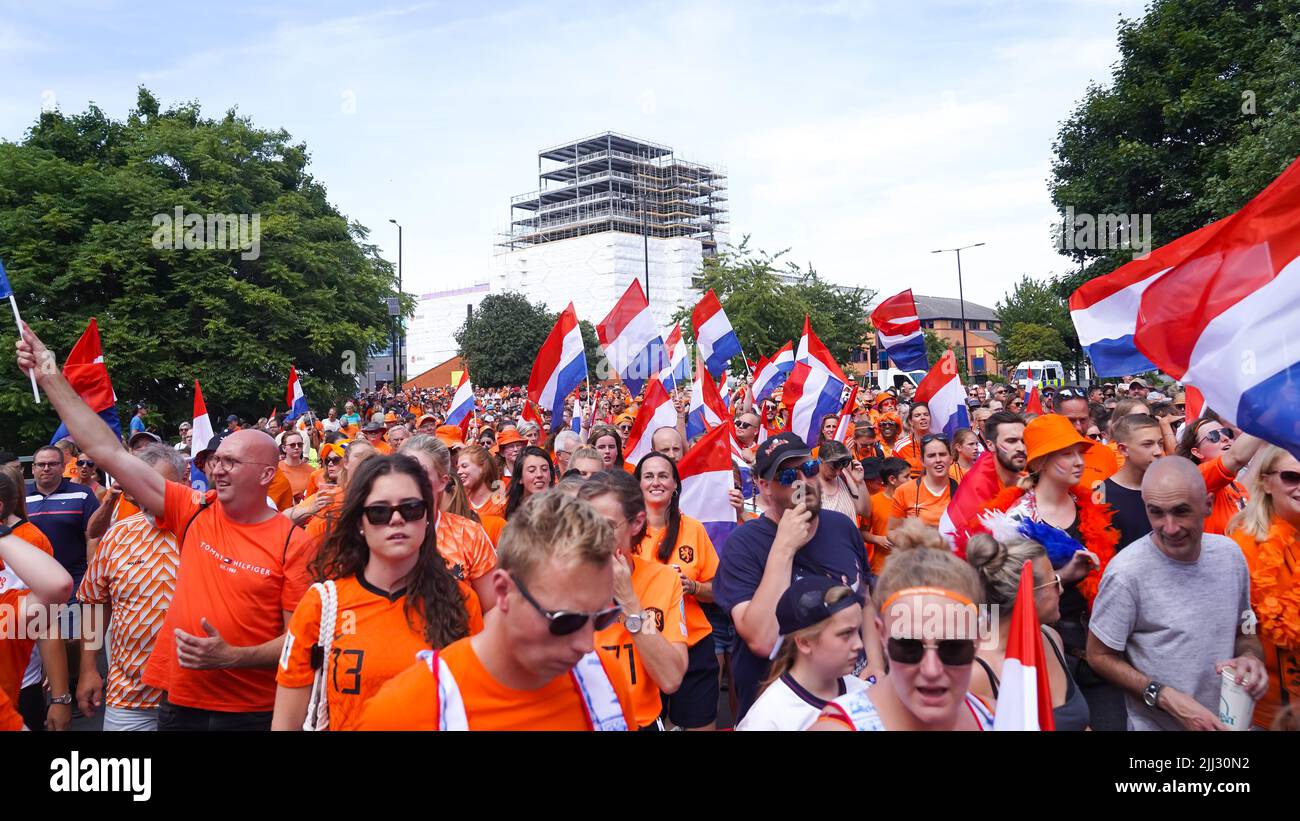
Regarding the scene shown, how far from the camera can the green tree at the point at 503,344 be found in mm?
70875

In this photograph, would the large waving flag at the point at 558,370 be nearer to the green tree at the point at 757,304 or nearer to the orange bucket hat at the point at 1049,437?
the orange bucket hat at the point at 1049,437

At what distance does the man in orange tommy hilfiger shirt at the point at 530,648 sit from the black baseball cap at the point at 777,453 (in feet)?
5.99

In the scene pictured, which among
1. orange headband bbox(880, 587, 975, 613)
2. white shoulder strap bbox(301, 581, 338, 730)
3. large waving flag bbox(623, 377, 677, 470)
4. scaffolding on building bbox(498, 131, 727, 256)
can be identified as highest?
scaffolding on building bbox(498, 131, 727, 256)

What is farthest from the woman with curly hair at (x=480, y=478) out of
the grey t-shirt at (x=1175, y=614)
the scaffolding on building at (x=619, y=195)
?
the scaffolding on building at (x=619, y=195)

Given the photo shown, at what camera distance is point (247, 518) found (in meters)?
3.84

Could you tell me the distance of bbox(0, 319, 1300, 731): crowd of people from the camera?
225 cm

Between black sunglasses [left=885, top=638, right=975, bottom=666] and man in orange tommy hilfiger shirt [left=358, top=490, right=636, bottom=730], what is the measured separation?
27.8 inches

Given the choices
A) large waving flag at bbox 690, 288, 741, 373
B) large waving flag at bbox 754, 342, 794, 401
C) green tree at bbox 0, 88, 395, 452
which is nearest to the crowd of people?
large waving flag at bbox 690, 288, 741, 373

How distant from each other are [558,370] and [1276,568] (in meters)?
7.63

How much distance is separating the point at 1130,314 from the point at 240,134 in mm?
33145

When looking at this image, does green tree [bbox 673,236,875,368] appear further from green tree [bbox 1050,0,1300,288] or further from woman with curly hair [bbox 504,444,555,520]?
woman with curly hair [bbox 504,444,555,520]

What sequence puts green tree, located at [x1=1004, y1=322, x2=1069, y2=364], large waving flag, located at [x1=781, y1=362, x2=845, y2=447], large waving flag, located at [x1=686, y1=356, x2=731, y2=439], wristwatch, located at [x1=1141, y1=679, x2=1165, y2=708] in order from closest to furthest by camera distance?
wristwatch, located at [x1=1141, y1=679, x2=1165, y2=708] < large waving flag, located at [x1=781, y1=362, x2=845, y2=447] < large waving flag, located at [x1=686, y1=356, x2=731, y2=439] < green tree, located at [x1=1004, y1=322, x2=1069, y2=364]
